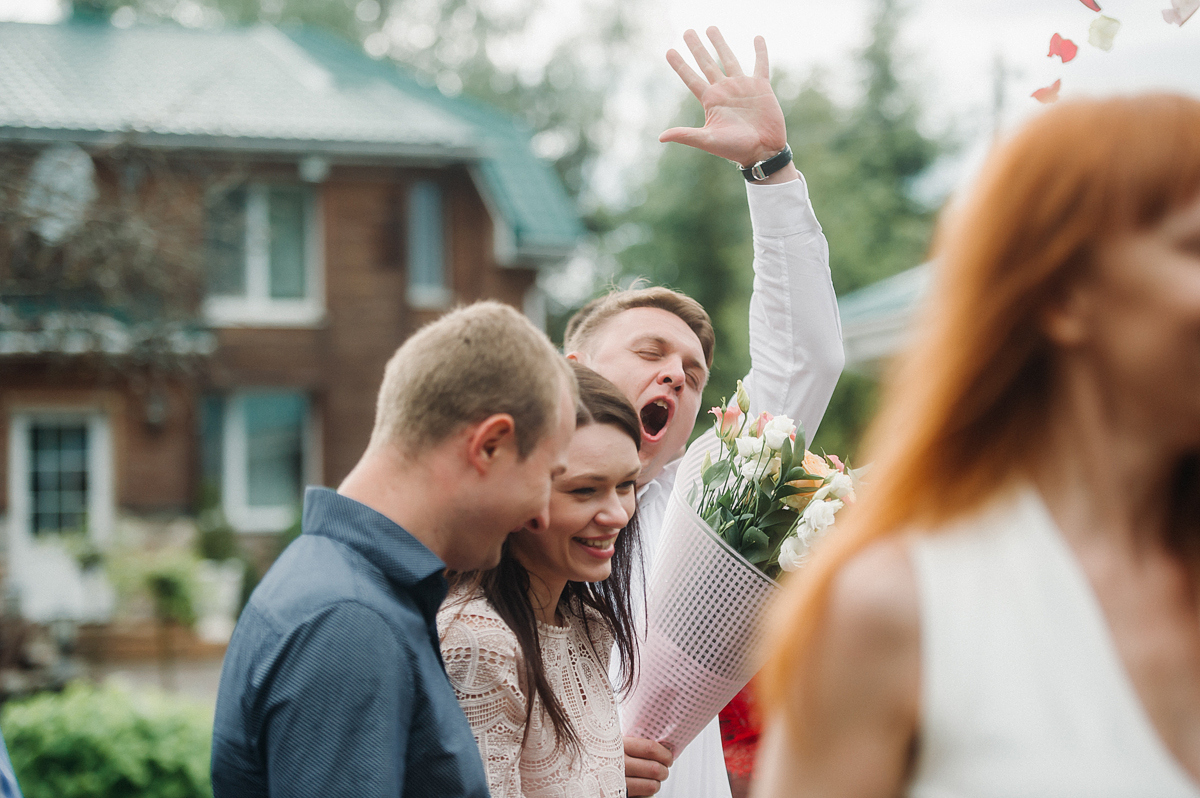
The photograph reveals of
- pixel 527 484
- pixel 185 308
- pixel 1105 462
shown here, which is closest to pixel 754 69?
pixel 527 484

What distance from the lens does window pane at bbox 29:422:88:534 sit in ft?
48.9

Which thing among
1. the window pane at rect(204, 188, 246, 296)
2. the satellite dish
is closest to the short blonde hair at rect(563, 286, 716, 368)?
the satellite dish

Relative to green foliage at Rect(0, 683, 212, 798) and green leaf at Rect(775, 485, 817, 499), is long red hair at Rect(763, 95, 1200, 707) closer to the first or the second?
green leaf at Rect(775, 485, 817, 499)

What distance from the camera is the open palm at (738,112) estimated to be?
2.47 m

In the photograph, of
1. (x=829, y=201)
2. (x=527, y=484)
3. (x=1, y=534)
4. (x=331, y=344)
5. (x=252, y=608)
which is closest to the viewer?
(x=252, y=608)

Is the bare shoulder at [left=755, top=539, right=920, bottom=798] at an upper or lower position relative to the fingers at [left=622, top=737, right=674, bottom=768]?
upper

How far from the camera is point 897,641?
40.7 inches

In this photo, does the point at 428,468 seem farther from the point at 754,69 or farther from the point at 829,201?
the point at 829,201

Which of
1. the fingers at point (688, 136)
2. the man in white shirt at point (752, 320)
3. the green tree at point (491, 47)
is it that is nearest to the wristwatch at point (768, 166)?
the man in white shirt at point (752, 320)

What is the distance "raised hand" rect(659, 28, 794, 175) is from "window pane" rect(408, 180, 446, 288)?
1474 cm

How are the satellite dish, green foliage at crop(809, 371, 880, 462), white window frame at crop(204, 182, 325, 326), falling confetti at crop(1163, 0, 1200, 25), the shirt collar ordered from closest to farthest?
the shirt collar → falling confetti at crop(1163, 0, 1200, 25) → the satellite dish → white window frame at crop(204, 182, 325, 326) → green foliage at crop(809, 371, 880, 462)

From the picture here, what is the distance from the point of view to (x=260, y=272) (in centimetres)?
1605

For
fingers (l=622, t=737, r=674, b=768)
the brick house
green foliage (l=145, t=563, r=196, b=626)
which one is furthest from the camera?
the brick house

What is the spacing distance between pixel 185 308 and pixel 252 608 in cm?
1415
